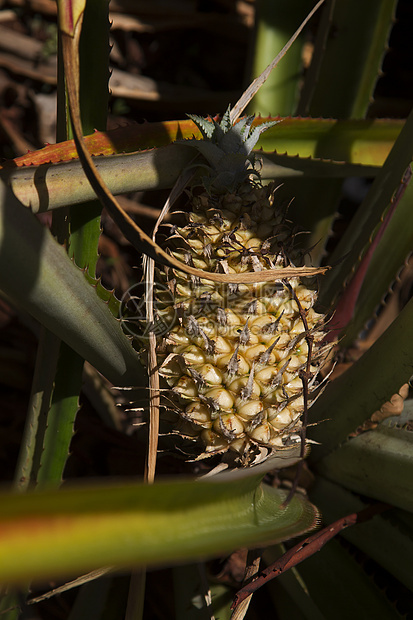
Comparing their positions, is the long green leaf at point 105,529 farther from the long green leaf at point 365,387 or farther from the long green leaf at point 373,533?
the long green leaf at point 373,533

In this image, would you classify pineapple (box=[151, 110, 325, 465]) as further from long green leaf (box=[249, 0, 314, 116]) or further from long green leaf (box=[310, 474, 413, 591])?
long green leaf (box=[249, 0, 314, 116])

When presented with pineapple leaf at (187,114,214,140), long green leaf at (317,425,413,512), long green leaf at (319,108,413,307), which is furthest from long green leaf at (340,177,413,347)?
pineapple leaf at (187,114,214,140)

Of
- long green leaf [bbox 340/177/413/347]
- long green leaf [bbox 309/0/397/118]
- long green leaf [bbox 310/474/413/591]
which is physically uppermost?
long green leaf [bbox 309/0/397/118]

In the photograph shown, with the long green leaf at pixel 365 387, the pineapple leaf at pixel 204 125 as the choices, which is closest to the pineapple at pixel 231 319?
the pineapple leaf at pixel 204 125

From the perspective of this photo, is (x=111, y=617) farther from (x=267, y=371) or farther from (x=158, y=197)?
(x=158, y=197)

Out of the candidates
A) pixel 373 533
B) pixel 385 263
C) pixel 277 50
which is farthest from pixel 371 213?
pixel 373 533

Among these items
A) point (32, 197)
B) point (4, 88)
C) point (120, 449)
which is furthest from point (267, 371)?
A: point (4, 88)

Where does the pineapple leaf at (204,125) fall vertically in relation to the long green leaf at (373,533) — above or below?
above
